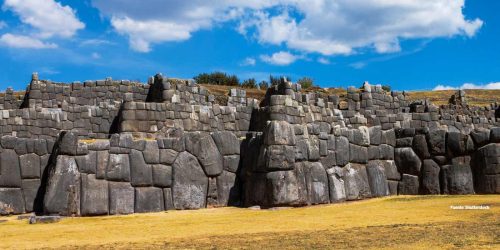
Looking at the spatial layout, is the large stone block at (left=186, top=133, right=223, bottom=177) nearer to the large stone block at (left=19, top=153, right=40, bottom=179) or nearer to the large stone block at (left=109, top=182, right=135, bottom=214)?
the large stone block at (left=109, top=182, right=135, bottom=214)

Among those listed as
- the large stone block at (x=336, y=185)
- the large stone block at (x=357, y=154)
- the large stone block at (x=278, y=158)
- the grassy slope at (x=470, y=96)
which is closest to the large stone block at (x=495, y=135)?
the large stone block at (x=357, y=154)

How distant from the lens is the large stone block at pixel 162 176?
11.9 m

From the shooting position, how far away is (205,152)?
493 inches

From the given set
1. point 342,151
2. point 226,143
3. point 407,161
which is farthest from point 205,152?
point 407,161

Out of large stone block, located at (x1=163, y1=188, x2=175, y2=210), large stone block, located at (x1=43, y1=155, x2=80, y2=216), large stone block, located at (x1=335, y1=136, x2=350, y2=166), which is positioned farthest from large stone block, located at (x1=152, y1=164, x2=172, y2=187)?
large stone block, located at (x1=335, y1=136, x2=350, y2=166)

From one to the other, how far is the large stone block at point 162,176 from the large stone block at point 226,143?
137cm

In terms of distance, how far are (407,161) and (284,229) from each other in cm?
660

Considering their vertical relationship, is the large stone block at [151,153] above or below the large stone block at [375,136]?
below

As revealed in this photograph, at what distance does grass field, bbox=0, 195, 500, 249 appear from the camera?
7328 millimetres

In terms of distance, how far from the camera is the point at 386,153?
47.8 ft

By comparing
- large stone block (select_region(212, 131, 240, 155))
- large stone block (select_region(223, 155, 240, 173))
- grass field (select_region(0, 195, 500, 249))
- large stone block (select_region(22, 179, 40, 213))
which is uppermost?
large stone block (select_region(212, 131, 240, 155))

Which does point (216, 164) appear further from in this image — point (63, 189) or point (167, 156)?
point (63, 189)

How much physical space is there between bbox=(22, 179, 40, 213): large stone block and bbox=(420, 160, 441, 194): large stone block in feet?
29.7

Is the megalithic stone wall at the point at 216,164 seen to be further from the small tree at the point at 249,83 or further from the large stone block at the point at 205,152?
the small tree at the point at 249,83
